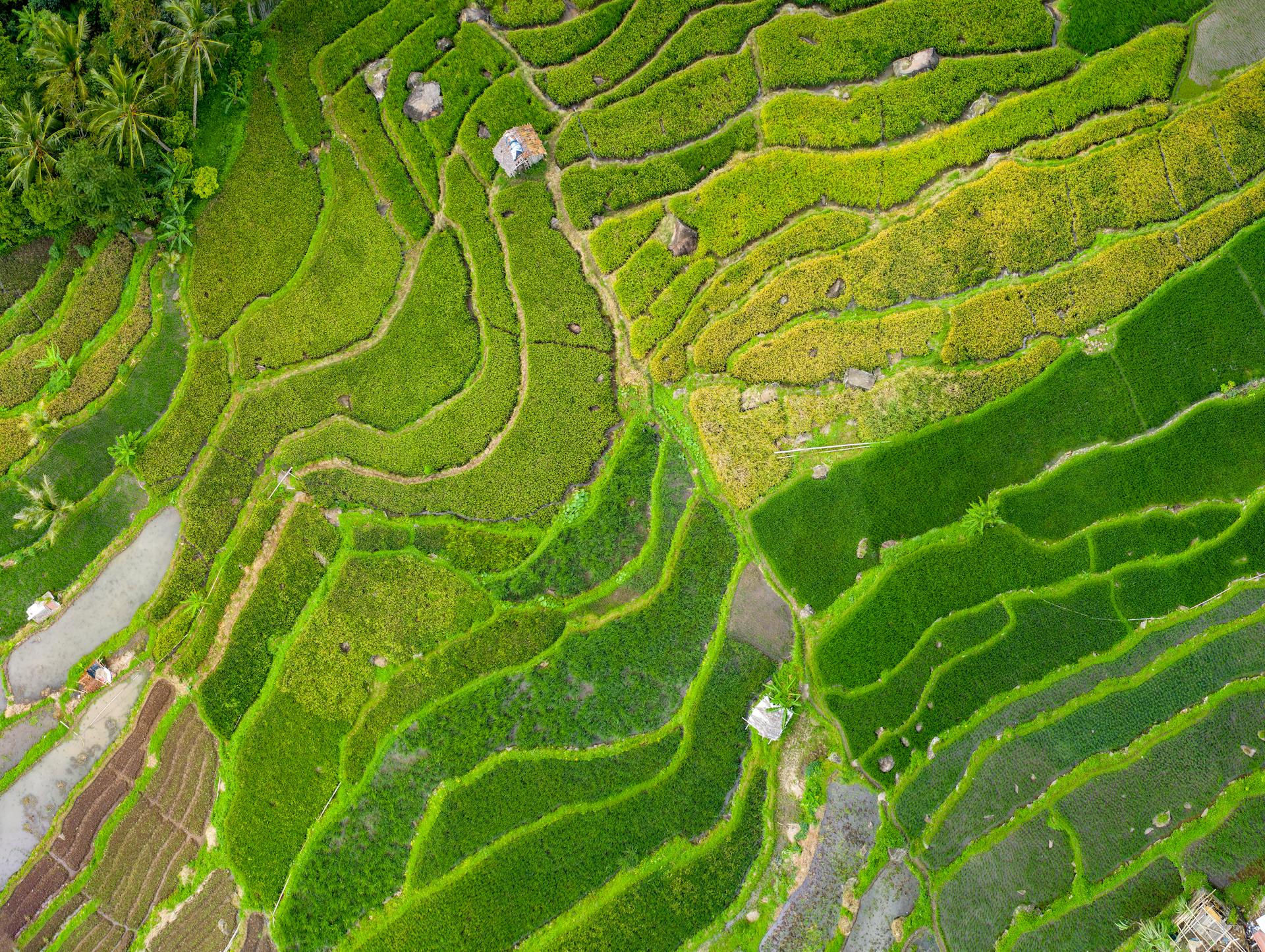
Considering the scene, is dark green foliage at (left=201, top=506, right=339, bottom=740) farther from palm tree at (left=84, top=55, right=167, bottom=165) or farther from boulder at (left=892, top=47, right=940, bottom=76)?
boulder at (left=892, top=47, right=940, bottom=76)

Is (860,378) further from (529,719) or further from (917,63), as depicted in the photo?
(529,719)

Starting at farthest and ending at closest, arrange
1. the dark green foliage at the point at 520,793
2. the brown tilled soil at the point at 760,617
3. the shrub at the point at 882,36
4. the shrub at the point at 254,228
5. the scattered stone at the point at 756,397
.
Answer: the shrub at the point at 254,228 < the shrub at the point at 882,36 < the scattered stone at the point at 756,397 < the brown tilled soil at the point at 760,617 < the dark green foliage at the point at 520,793

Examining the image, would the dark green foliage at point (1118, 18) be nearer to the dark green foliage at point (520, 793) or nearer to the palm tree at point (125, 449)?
the dark green foliage at point (520, 793)

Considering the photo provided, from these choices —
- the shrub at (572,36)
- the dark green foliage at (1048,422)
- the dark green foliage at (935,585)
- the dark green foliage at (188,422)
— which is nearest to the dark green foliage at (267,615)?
Answer: the dark green foliage at (188,422)

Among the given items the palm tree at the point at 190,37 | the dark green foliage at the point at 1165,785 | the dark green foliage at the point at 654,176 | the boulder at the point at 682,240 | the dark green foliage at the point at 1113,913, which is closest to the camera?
the dark green foliage at the point at 1113,913

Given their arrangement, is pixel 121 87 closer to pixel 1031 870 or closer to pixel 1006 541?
pixel 1006 541

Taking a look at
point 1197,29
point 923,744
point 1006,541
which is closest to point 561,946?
point 923,744

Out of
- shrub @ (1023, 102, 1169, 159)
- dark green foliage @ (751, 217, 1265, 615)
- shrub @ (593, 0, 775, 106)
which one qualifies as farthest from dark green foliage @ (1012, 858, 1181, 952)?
shrub @ (593, 0, 775, 106)
